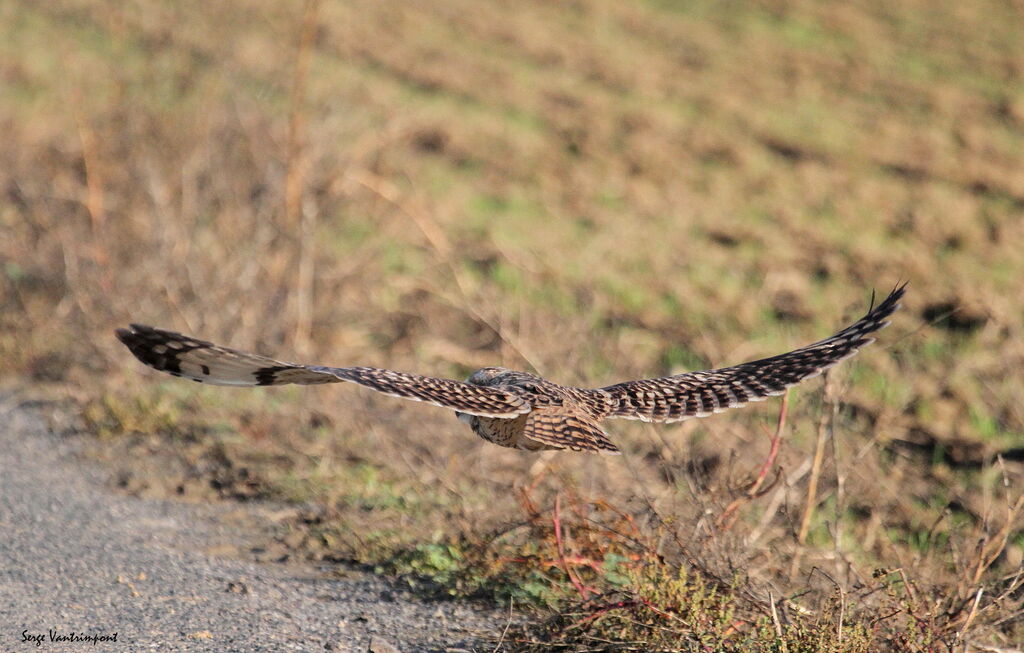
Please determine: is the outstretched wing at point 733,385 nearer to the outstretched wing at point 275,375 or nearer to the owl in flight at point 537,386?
the owl in flight at point 537,386

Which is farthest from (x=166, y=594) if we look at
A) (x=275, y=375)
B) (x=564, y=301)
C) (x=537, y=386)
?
(x=564, y=301)

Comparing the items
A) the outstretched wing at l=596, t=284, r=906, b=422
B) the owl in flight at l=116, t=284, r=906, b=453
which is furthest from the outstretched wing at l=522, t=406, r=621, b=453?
the outstretched wing at l=596, t=284, r=906, b=422

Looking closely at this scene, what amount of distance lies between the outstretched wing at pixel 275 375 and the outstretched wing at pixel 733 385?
0.51 m

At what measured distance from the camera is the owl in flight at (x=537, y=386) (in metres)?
4.16

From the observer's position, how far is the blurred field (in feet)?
15.5

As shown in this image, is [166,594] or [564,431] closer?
[564,431]

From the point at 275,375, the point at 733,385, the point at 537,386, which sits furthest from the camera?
the point at 733,385

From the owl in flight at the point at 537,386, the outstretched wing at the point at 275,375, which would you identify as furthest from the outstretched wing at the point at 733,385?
the outstretched wing at the point at 275,375

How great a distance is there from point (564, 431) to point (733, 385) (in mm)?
882

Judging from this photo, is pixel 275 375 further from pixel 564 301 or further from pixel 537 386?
pixel 564 301

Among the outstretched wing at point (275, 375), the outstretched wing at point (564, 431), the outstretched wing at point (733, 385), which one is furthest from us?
the outstretched wing at point (733, 385)

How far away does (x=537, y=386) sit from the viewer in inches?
185

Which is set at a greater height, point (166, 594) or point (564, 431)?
point (564, 431)

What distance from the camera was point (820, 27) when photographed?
56.6 ft
